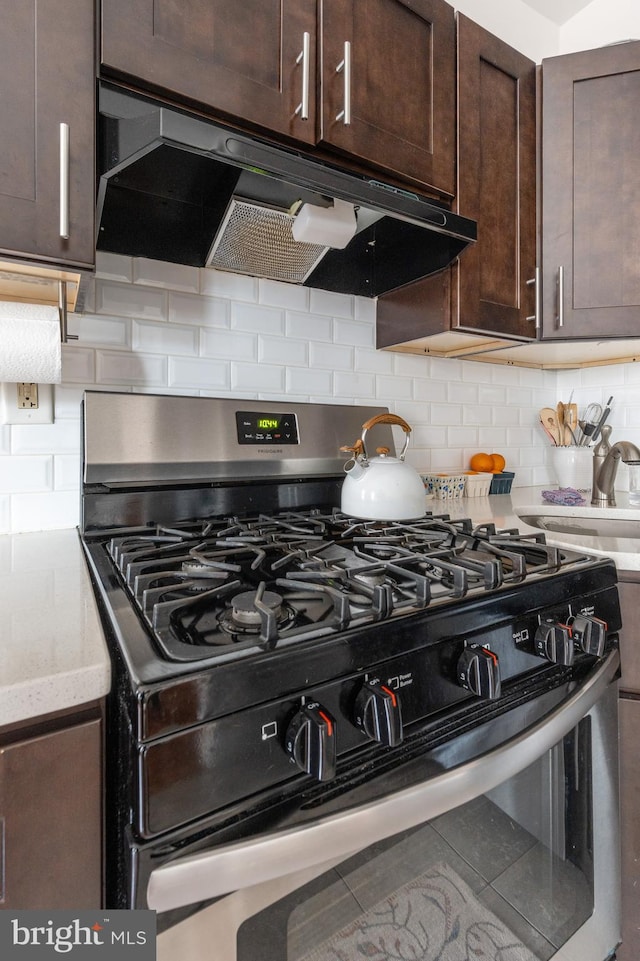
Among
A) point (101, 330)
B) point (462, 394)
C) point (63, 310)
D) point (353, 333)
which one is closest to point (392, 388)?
point (353, 333)

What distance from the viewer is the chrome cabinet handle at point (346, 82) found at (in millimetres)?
1055

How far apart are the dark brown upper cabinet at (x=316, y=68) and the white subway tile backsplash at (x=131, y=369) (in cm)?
54

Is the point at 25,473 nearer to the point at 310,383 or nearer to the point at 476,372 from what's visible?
the point at 310,383

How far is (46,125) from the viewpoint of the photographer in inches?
31.1

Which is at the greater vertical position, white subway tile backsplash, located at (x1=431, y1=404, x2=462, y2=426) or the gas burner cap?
white subway tile backsplash, located at (x1=431, y1=404, x2=462, y2=426)

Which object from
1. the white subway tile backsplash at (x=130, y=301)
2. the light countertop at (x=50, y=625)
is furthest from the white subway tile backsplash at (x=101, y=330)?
the light countertop at (x=50, y=625)

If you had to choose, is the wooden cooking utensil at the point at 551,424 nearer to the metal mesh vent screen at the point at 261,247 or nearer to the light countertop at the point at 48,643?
the metal mesh vent screen at the point at 261,247

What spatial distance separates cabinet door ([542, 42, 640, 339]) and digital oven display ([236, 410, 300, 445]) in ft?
2.70

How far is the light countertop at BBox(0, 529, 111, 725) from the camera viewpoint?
48cm

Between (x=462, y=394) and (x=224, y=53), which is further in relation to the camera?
(x=462, y=394)

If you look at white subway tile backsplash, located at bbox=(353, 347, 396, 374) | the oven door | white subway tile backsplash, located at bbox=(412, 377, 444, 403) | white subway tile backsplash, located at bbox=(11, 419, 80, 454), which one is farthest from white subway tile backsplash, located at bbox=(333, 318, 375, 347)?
the oven door

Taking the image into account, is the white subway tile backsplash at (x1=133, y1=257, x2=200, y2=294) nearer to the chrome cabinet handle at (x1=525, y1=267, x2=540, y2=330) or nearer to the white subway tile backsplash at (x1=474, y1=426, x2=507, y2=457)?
the chrome cabinet handle at (x1=525, y1=267, x2=540, y2=330)

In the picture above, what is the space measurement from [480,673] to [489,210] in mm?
1251

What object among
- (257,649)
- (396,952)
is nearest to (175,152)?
(257,649)
